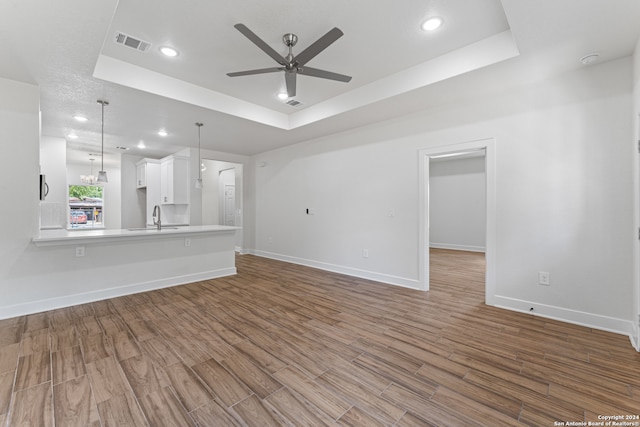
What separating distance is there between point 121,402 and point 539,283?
4076 mm

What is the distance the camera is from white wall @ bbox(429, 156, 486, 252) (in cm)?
791

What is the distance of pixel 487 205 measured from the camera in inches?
137

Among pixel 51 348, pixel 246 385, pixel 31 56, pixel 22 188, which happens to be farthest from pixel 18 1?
pixel 246 385

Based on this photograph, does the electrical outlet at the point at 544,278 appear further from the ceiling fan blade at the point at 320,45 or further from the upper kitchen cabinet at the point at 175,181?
the upper kitchen cabinet at the point at 175,181

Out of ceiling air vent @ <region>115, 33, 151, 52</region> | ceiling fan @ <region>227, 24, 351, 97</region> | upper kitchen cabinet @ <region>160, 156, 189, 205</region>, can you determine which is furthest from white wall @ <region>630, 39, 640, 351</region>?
upper kitchen cabinet @ <region>160, 156, 189, 205</region>

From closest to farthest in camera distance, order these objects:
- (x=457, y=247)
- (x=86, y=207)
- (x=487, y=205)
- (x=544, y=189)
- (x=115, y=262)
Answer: (x=544, y=189) < (x=487, y=205) < (x=115, y=262) < (x=457, y=247) < (x=86, y=207)

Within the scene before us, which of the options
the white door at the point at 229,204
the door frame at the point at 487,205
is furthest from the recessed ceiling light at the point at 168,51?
the white door at the point at 229,204

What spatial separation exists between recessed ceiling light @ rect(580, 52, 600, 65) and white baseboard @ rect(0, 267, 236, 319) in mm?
5607

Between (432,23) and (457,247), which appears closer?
(432,23)

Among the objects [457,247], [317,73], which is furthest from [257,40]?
[457,247]

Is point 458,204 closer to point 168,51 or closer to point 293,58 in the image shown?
point 293,58

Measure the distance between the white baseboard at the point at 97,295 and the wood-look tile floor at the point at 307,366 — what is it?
0.51ft

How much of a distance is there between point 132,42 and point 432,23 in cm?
295

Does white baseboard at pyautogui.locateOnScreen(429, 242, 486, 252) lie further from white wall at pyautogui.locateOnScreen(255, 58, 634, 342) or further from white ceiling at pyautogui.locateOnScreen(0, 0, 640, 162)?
white ceiling at pyautogui.locateOnScreen(0, 0, 640, 162)
